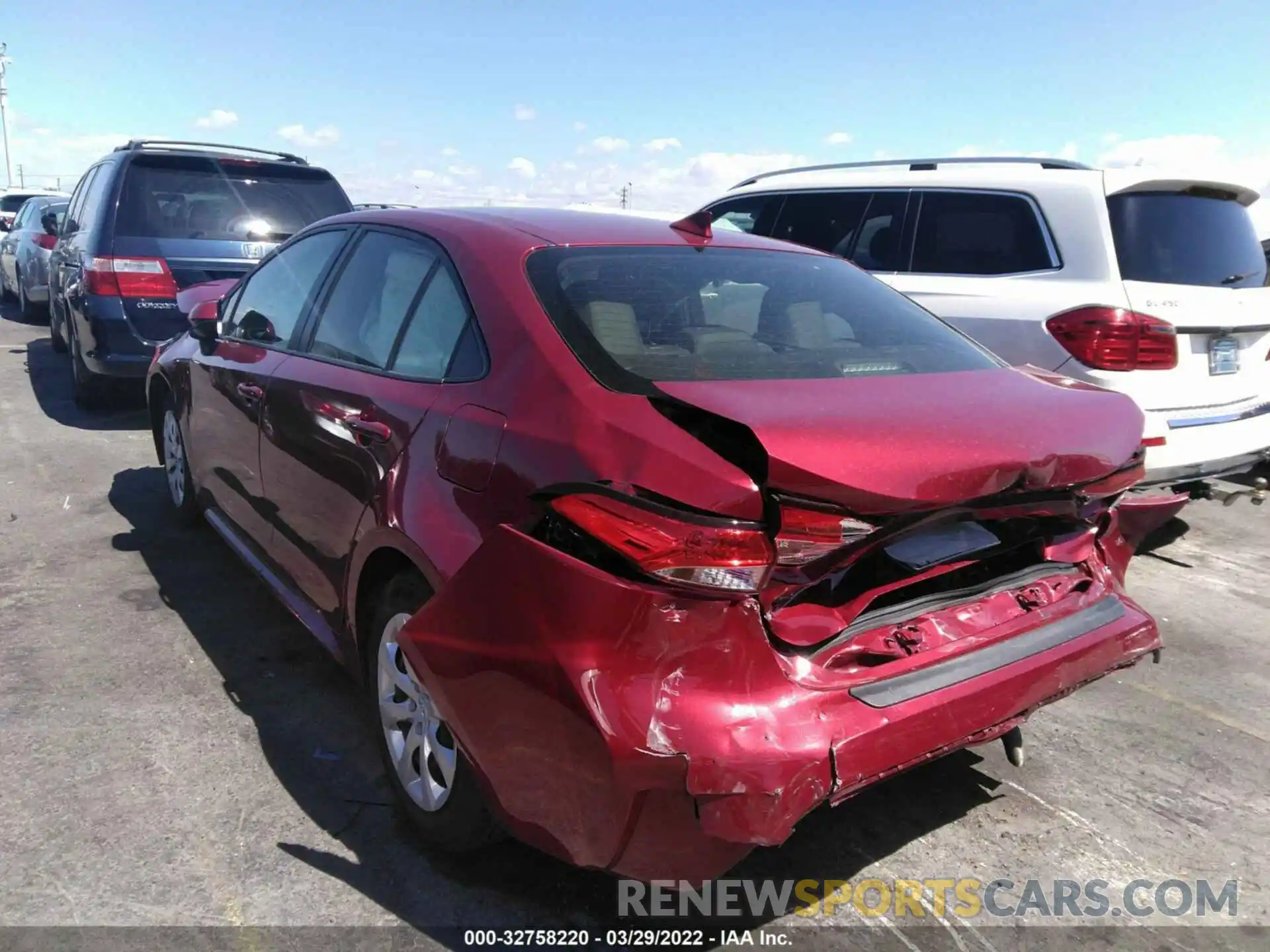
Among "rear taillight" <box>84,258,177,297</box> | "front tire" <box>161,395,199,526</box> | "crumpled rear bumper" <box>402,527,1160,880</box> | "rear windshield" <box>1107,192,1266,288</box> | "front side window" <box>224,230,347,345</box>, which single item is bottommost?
"front tire" <box>161,395,199,526</box>

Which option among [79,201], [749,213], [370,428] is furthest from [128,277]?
[370,428]

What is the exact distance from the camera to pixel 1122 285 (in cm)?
461

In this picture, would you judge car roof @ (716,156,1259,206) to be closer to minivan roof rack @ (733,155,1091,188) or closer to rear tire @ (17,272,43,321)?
minivan roof rack @ (733,155,1091,188)

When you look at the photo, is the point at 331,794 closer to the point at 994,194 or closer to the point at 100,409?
the point at 994,194

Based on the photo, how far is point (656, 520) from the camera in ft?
6.31

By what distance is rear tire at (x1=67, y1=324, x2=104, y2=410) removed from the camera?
25.2 feet

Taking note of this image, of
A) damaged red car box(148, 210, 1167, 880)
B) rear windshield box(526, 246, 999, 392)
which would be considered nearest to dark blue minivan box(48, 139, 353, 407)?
damaged red car box(148, 210, 1167, 880)

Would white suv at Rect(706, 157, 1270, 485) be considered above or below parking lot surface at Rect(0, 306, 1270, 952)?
above

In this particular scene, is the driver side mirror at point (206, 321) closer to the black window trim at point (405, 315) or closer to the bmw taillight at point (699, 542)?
the black window trim at point (405, 315)

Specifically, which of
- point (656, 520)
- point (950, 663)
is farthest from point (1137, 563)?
point (656, 520)

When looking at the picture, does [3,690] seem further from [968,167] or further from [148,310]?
[968,167]

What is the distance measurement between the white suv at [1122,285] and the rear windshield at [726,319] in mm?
1720

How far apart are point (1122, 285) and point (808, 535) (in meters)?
3.40

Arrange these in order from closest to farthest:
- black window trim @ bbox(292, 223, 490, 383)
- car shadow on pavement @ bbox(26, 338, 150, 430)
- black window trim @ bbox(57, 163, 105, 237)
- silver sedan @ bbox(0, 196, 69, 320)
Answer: black window trim @ bbox(292, 223, 490, 383) → car shadow on pavement @ bbox(26, 338, 150, 430) → black window trim @ bbox(57, 163, 105, 237) → silver sedan @ bbox(0, 196, 69, 320)
